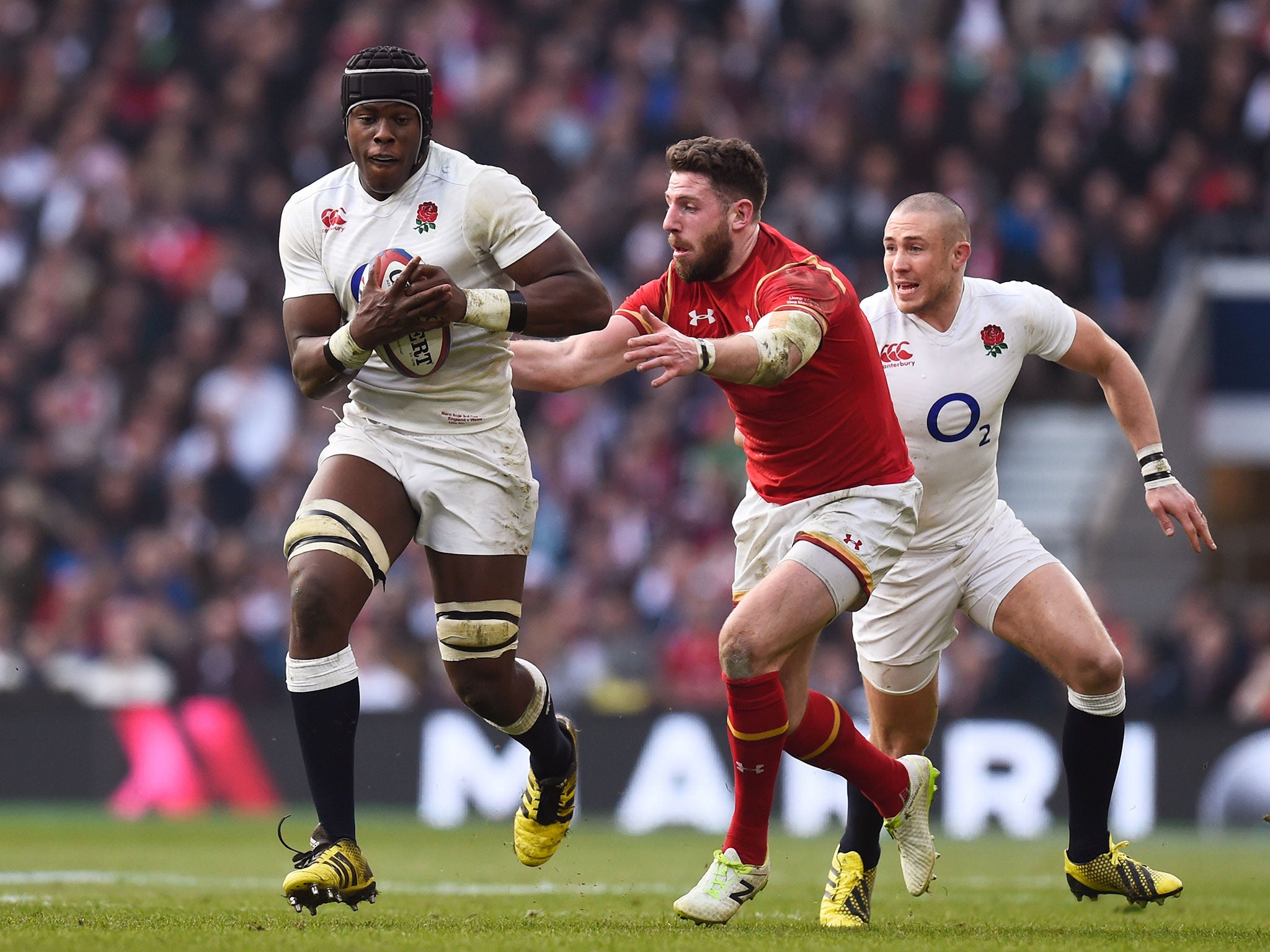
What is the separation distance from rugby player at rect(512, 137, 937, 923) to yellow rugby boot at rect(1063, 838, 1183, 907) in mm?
612

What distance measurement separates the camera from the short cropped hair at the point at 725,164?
6926mm

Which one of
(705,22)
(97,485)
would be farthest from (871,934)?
(705,22)

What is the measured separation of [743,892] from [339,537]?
76.1 inches

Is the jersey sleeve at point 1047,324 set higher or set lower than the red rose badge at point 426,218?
lower

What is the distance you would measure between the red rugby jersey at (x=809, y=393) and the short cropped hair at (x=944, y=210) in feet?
2.01

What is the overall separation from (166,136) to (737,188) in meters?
12.5

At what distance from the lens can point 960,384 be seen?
24.8ft

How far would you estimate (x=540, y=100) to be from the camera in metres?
18.8

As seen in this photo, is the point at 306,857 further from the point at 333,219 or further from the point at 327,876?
the point at 333,219

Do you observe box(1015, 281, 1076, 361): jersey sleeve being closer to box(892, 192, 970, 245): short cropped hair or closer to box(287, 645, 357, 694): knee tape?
box(892, 192, 970, 245): short cropped hair

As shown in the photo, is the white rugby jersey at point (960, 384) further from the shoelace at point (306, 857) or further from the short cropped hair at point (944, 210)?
the shoelace at point (306, 857)

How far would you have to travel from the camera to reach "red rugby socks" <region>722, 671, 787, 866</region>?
22.0 feet

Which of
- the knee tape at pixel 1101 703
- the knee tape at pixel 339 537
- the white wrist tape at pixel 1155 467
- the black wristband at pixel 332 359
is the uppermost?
the black wristband at pixel 332 359

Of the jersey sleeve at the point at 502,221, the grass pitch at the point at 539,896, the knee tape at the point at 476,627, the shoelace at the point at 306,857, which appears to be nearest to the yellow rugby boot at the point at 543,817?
the grass pitch at the point at 539,896
